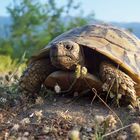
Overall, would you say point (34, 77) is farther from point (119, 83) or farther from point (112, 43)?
point (119, 83)

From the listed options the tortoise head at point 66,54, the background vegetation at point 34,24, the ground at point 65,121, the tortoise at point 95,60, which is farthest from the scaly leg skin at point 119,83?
the background vegetation at point 34,24

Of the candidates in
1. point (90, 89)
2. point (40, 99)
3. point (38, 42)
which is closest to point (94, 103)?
point (90, 89)

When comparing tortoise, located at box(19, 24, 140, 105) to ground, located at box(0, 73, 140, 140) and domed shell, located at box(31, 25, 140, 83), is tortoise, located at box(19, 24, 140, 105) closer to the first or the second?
domed shell, located at box(31, 25, 140, 83)

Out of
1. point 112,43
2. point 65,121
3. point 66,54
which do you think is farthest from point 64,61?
point 65,121

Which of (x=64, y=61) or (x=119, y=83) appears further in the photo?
(x=64, y=61)

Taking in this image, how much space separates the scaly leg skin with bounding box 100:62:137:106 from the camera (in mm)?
4508

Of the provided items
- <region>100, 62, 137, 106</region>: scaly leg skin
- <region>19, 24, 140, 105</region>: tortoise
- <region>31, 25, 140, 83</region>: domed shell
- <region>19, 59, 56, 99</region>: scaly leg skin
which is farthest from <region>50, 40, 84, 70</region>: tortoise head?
<region>19, 59, 56, 99</region>: scaly leg skin

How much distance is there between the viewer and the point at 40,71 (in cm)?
509

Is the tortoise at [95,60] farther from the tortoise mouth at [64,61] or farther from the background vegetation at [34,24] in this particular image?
the background vegetation at [34,24]

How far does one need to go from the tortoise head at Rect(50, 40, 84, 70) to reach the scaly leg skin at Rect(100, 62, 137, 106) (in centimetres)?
29

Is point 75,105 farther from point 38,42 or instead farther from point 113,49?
point 38,42

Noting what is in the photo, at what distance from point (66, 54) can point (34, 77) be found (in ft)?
1.93

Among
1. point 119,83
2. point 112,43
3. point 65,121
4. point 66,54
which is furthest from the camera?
point 112,43

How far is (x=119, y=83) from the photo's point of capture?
14.8ft
